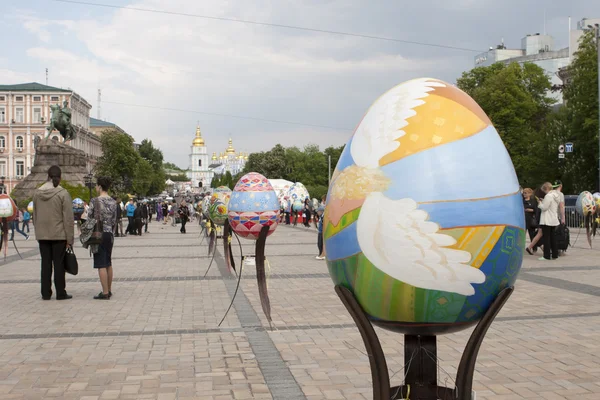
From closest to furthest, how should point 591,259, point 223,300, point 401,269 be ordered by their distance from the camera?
1. point 401,269
2. point 223,300
3. point 591,259

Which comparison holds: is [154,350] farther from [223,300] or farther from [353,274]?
[353,274]

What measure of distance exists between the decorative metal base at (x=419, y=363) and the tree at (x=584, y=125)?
42263mm

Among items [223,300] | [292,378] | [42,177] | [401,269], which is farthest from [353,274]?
[42,177]

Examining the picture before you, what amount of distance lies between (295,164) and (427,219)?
121876 mm

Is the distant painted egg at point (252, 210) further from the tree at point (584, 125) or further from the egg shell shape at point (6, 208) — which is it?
the tree at point (584, 125)

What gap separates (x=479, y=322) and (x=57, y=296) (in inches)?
343

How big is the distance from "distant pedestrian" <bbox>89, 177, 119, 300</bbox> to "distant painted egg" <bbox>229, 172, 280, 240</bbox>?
7.31 feet

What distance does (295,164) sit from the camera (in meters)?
125

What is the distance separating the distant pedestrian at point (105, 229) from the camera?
10602mm

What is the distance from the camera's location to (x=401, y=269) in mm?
3230

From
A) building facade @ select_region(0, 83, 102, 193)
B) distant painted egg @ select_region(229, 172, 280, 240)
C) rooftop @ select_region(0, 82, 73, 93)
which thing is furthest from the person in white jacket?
rooftop @ select_region(0, 82, 73, 93)

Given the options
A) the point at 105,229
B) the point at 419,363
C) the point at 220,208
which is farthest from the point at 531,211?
the point at 419,363

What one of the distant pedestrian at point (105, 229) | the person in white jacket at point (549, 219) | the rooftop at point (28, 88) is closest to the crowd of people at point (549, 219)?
the person in white jacket at point (549, 219)

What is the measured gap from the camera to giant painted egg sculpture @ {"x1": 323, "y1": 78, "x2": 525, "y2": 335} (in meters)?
3.22
